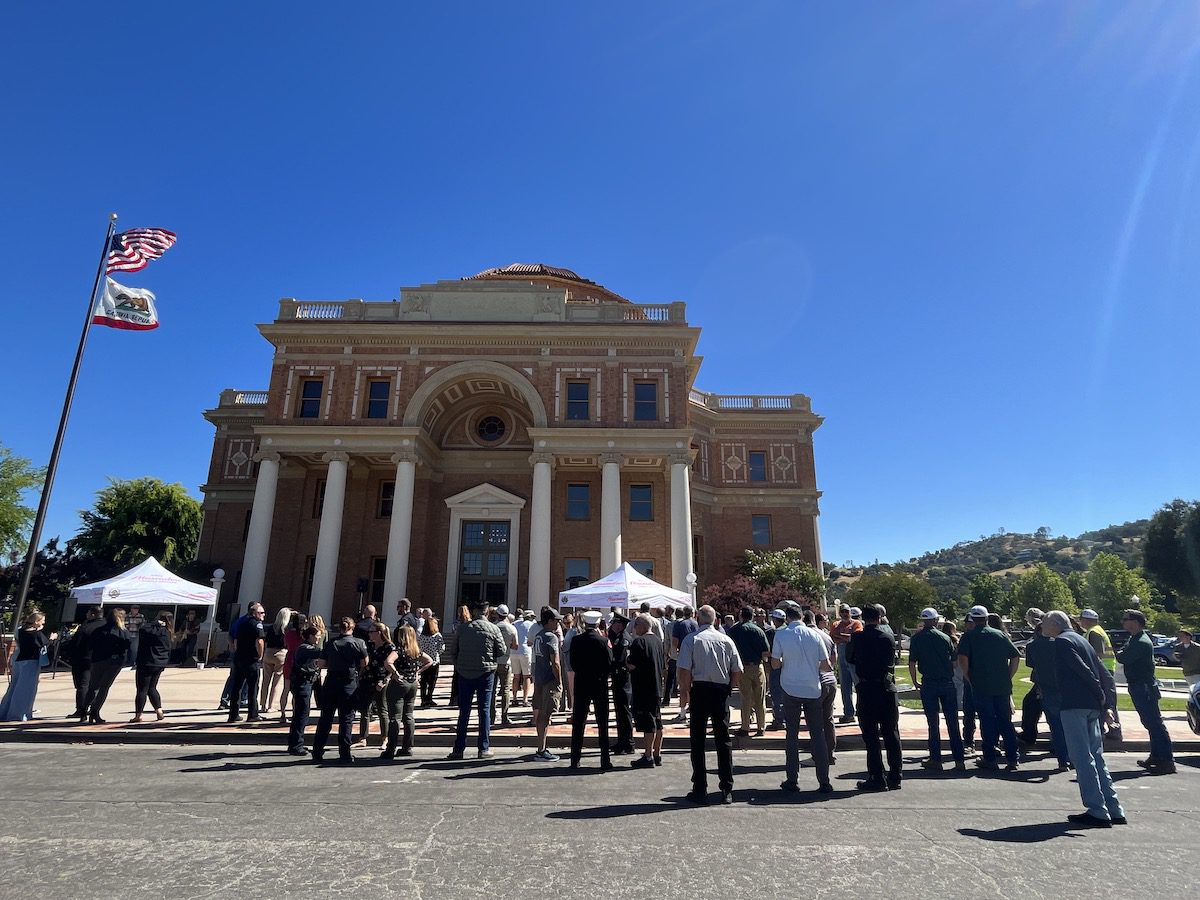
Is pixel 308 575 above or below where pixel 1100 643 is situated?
above

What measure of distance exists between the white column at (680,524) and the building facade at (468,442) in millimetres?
83

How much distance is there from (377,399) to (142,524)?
24.7 m

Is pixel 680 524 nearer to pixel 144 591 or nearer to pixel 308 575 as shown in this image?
pixel 308 575

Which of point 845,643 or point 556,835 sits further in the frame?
point 845,643

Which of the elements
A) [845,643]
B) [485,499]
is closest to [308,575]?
[485,499]

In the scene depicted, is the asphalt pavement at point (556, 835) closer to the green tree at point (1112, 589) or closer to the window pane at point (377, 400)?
the window pane at point (377, 400)

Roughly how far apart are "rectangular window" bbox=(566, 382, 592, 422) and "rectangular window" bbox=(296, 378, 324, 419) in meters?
11.0

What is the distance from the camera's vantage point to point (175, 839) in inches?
200

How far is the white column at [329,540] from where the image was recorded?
2500 centimetres

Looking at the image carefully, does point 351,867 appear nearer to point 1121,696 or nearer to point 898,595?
point 1121,696

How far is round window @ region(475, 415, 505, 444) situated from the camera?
31.2m

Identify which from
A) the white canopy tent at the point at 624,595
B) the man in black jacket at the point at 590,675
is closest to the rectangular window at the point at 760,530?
the white canopy tent at the point at 624,595

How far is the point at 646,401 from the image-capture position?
28.4m

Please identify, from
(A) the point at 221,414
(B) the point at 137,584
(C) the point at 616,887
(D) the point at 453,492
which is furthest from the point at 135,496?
(C) the point at 616,887
